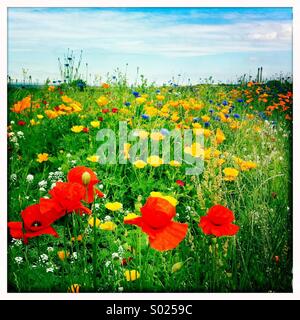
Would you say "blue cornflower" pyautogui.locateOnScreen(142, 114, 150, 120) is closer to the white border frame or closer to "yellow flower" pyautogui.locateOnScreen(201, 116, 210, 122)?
"yellow flower" pyautogui.locateOnScreen(201, 116, 210, 122)

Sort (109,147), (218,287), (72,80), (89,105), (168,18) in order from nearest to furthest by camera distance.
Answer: (218,287) → (168,18) → (109,147) → (72,80) → (89,105)

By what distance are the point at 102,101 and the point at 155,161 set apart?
1.68ft

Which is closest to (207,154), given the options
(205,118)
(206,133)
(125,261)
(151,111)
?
(206,133)

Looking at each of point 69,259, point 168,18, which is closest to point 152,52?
point 168,18

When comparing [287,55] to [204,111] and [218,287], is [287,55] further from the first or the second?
[218,287]

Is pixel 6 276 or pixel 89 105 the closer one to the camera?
pixel 6 276

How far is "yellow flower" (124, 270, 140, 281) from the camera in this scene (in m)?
1.57

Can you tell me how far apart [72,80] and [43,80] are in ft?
0.55

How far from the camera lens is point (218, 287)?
166 cm

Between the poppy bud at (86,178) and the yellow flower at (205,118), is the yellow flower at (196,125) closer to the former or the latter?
the yellow flower at (205,118)

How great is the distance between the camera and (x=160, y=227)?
49.0 inches

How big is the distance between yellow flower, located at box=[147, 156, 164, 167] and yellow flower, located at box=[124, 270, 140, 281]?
0.63m

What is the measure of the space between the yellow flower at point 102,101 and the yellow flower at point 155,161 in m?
0.46

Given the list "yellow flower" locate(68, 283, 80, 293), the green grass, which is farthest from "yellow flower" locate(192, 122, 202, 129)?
"yellow flower" locate(68, 283, 80, 293)
